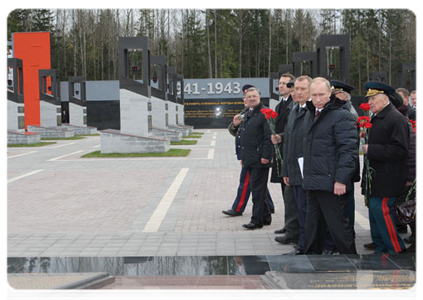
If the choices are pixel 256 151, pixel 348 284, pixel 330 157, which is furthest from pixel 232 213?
pixel 348 284

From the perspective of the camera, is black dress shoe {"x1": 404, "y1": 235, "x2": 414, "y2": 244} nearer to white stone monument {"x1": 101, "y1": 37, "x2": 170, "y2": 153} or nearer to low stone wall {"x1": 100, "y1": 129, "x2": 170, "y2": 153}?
low stone wall {"x1": 100, "y1": 129, "x2": 170, "y2": 153}

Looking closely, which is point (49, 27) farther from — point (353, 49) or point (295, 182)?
point (295, 182)

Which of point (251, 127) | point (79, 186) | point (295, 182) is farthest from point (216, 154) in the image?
point (295, 182)

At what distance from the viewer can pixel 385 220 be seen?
4.78 metres

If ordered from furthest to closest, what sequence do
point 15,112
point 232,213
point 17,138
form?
point 15,112
point 17,138
point 232,213

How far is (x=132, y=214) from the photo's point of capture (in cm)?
735

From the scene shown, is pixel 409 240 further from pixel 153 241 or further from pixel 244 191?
pixel 153 241

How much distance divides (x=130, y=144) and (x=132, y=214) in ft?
34.9

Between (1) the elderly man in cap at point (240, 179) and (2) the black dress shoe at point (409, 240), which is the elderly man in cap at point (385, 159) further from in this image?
(1) the elderly man in cap at point (240, 179)

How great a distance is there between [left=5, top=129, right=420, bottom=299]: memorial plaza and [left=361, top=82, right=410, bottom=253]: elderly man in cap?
1.07 feet

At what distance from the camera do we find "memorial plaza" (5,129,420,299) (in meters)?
4.10

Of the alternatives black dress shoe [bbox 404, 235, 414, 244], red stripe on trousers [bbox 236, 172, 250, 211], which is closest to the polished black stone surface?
black dress shoe [bbox 404, 235, 414, 244]

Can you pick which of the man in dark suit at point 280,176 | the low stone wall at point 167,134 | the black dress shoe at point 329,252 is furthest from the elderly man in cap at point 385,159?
the low stone wall at point 167,134

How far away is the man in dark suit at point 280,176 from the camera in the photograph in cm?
554
